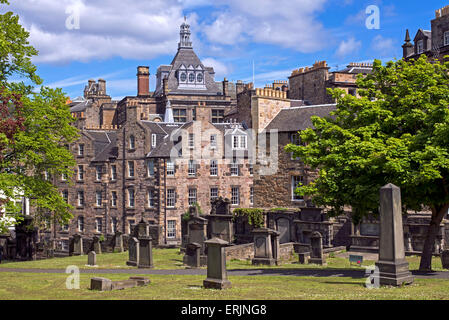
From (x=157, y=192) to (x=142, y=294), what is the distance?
127 ft

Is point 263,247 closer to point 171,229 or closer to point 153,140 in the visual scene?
point 171,229

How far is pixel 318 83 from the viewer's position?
58594mm

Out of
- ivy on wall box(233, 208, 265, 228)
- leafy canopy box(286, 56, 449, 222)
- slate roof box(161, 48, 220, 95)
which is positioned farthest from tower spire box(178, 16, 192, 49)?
leafy canopy box(286, 56, 449, 222)

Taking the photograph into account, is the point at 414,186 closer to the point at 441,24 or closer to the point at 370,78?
the point at 370,78

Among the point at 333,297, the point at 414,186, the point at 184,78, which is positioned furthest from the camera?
the point at 184,78

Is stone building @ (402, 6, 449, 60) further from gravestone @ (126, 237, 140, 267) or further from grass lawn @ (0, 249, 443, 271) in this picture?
gravestone @ (126, 237, 140, 267)

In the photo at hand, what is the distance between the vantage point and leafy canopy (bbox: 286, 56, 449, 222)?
19219 mm

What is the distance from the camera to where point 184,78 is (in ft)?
271

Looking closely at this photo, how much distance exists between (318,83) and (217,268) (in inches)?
1786

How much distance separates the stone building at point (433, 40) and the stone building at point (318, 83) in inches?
229

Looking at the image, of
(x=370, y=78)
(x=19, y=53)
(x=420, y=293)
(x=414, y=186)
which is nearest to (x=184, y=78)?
(x=19, y=53)

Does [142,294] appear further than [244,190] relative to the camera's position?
No

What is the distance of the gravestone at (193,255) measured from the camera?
28609mm

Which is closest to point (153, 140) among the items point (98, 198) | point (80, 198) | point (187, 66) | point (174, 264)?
point (98, 198)
